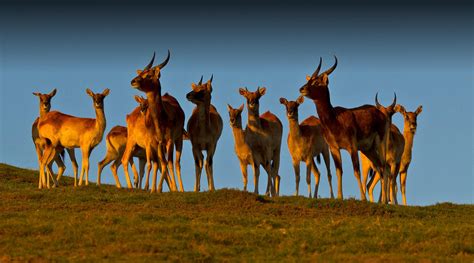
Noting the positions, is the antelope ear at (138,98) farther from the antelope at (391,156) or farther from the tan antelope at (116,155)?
the antelope at (391,156)

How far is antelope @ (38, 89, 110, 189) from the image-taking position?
94.5 feet

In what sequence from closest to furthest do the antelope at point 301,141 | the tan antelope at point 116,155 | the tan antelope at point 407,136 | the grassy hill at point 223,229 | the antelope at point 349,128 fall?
the grassy hill at point 223,229 < the antelope at point 349,128 < the antelope at point 301,141 < the tan antelope at point 116,155 < the tan antelope at point 407,136

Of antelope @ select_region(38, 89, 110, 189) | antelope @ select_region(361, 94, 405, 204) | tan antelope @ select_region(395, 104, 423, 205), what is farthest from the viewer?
tan antelope @ select_region(395, 104, 423, 205)

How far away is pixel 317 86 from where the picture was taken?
2666cm

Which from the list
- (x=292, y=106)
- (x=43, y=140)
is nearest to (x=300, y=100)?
(x=292, y=106)

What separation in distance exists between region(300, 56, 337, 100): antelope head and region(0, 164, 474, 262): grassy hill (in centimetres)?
415

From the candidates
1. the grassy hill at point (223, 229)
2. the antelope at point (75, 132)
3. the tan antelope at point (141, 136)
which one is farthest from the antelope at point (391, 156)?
the antelope at point (75, 132)

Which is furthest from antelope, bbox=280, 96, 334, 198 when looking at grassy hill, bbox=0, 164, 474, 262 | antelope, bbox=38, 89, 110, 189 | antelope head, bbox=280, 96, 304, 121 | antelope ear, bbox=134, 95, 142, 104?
antelope, bbox=38, 89, 110, 189

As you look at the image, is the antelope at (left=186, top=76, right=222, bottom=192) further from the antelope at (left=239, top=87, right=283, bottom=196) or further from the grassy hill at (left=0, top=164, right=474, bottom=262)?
the grassy hill at (left=0, top=164, right=474, bottom=262)

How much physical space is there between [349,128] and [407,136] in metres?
6.49

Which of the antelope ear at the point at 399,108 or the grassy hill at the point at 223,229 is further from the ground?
the antelope ear at the point at 399,108

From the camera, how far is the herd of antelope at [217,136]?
26.2m

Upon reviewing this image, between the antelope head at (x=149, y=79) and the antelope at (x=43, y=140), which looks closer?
the antelope head at (x=149, y=79)

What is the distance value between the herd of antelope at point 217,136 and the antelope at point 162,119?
0.03 meters
